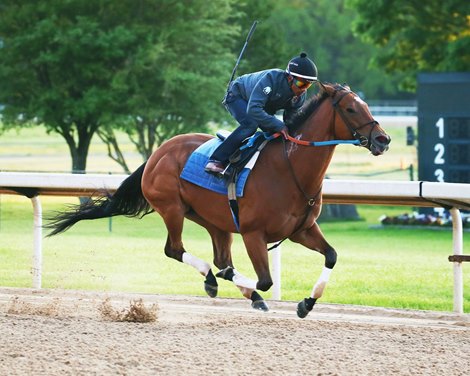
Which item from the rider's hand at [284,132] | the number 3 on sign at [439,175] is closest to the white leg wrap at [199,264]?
the rider's hand at [284,132]

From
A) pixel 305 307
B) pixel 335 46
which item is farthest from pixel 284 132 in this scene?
pixel 335 46

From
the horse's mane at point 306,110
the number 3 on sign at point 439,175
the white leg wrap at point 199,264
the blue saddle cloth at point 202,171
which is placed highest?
the horse's mane at point 306,110

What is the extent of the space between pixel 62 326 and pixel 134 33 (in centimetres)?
1408

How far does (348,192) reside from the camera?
8414 millimetres

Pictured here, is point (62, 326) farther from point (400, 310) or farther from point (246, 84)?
point (400, 310)

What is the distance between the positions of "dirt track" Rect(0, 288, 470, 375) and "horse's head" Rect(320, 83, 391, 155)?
1.13 metres

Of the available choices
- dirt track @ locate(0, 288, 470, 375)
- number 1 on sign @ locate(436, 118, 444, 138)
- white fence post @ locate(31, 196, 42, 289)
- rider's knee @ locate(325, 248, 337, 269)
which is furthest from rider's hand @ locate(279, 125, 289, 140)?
number 1 on sign @ locate(436, 118, 444, 138)

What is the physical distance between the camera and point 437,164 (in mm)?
14734

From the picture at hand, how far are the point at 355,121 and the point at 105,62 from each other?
14579mm

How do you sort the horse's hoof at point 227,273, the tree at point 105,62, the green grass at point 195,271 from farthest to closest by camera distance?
the tree at point 105,62
the green grass at point 195,271
the horse's hoof at point 227,273

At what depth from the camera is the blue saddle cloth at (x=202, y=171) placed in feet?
23.9

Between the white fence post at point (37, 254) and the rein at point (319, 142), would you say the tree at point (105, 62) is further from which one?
the rein at point (319, 142)

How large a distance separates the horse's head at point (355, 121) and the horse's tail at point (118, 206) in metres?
1.75

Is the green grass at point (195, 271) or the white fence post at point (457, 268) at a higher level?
the white fence post at point (457, 268)
